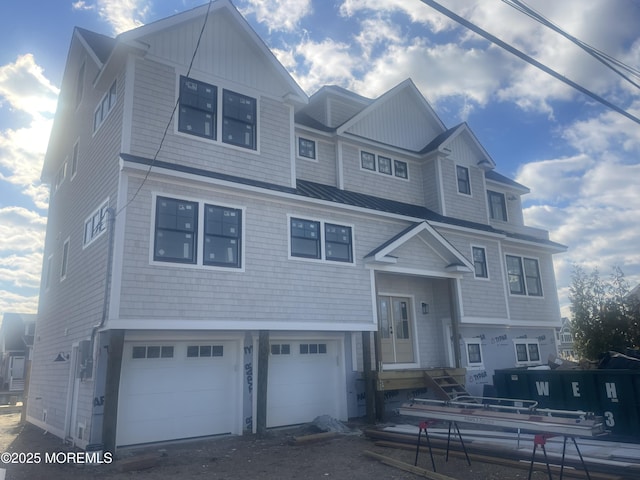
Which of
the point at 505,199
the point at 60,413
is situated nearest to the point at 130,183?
the point at 60,413

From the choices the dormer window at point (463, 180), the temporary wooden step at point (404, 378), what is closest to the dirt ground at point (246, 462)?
the temporary wooden step at point (404, 378)

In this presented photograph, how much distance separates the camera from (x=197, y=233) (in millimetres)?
10781

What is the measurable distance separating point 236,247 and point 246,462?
4.64 m

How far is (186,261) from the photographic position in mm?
10531

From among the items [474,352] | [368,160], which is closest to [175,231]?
[368,160]

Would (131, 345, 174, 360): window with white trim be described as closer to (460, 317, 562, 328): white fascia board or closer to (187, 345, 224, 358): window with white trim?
(187, 345, 224, 358): window with white trim

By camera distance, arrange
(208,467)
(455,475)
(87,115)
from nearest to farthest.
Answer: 1. (455,475)
2. (208,467)
3. (87,115)

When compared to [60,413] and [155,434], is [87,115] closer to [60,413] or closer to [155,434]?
[60,413]

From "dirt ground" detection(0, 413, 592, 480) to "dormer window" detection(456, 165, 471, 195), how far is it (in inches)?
399

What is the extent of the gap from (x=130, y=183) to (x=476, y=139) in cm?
1305

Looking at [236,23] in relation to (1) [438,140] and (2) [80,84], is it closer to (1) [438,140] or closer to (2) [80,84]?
(2) [80,84]

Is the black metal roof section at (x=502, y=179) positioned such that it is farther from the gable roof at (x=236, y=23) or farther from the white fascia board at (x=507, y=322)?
the gable roof at (x=236, y=23)

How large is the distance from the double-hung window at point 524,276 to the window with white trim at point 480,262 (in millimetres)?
2049

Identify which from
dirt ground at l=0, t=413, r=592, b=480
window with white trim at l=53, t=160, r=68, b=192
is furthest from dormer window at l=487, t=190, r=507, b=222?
window with white trim at l=53, t=160, r=68, b=192
